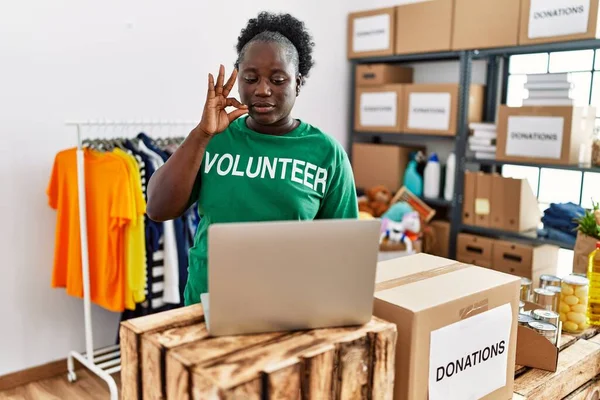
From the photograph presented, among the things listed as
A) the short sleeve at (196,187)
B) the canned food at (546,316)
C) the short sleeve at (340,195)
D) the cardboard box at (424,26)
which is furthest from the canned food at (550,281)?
the cardboard box at (424,26)

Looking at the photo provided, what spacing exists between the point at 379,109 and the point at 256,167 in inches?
105

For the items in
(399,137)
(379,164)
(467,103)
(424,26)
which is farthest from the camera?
(399,137)

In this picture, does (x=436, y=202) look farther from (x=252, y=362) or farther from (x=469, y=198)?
(x=252, y=362)

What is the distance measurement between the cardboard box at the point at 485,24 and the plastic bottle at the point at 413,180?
31.1 inches

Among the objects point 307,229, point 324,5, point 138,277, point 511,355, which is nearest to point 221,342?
point 307,229

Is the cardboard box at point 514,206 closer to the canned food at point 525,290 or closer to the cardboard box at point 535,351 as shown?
the canned food at point 525,290

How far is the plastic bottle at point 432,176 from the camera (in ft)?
11.4

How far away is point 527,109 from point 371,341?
2.40 meters

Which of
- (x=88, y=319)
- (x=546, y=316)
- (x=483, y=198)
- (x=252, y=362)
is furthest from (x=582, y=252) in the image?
(x=88, y=319)

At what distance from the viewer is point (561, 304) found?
159cm

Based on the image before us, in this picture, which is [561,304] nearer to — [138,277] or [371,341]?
[371,341]

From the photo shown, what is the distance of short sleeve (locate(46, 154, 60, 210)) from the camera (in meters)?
2.49

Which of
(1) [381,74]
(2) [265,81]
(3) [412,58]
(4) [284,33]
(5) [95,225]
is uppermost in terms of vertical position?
(3) [412,58]

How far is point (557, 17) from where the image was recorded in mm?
2729
